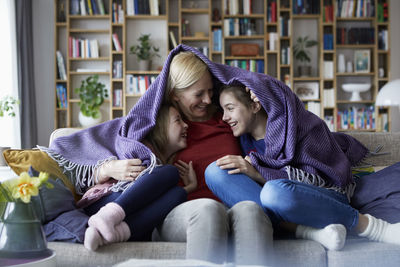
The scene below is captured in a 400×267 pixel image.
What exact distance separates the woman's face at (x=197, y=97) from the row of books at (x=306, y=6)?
3881 mm

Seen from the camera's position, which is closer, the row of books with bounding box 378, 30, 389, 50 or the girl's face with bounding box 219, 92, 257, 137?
the girl's face with bounding box 219, 92, 257, 137

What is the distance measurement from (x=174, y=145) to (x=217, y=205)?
55 cm

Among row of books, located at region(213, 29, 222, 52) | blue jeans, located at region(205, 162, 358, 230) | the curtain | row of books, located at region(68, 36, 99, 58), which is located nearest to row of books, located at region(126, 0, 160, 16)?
row of books, located at region(68, 36, 99, 58)

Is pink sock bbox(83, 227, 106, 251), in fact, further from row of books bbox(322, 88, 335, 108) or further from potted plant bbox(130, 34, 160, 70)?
row of books bbox(322, 88, 335, 108)

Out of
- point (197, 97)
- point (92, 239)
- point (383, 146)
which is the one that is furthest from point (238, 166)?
point (383, 146)

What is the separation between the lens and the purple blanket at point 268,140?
1741 mm

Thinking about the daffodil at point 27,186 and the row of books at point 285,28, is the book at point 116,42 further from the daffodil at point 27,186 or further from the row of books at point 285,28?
the daffodil at point 27,186

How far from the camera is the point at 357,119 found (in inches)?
219

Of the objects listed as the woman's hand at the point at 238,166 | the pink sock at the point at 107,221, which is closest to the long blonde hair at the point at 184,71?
the woman's hand at the point at 238,166

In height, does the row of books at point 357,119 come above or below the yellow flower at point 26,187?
below

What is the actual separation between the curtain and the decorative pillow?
3.18 m

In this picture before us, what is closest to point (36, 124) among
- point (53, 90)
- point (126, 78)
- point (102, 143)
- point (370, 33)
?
point (53, 90)

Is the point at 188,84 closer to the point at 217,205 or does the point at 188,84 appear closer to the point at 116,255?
the point at 217,205

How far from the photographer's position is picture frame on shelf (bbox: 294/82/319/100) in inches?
220
